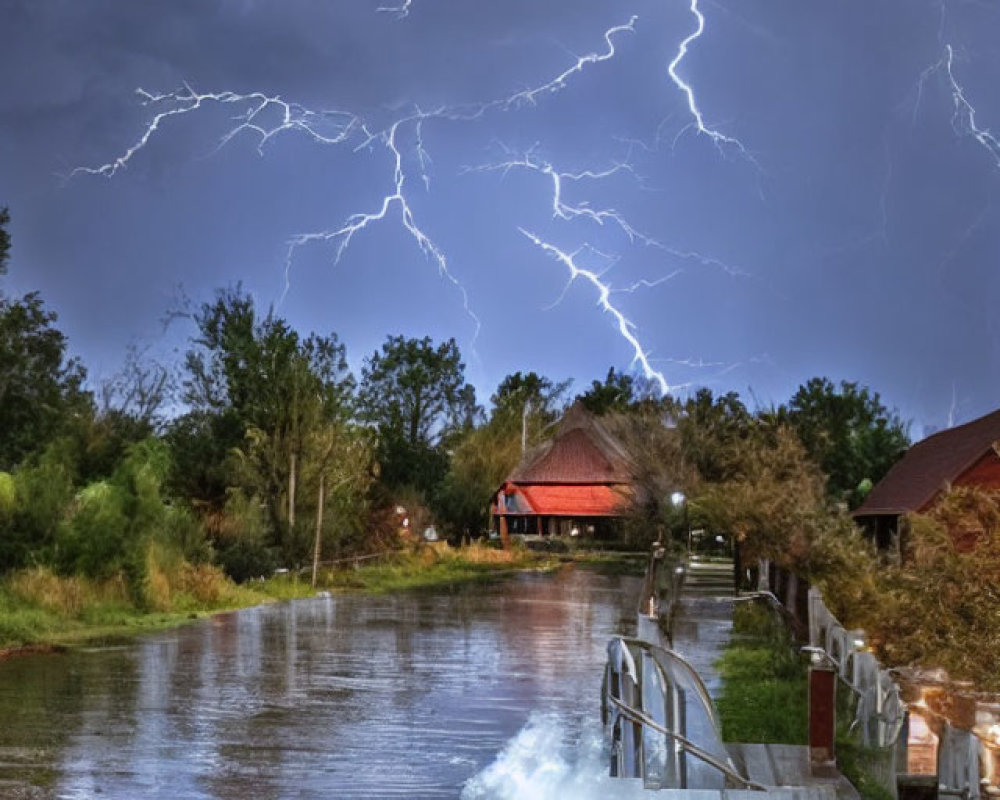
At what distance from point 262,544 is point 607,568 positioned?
18.5 m

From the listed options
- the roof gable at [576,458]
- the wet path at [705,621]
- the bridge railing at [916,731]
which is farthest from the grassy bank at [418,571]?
the bridge railing at [916,731]

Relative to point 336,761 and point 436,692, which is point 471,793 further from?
point 436,692

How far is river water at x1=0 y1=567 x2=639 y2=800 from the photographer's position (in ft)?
33.6

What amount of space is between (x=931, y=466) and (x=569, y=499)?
3377 centimetres

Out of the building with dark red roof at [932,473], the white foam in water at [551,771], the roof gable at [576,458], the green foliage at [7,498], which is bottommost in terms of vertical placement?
the white foam in water at [551,771]

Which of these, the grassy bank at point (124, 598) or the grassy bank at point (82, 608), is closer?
the grassy bank at point (82, 608)

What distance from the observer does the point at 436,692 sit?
1520 centimetres

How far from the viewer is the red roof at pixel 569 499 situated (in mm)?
66875

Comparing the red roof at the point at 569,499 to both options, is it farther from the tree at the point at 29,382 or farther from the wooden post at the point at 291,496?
the tree at the point at 29,382

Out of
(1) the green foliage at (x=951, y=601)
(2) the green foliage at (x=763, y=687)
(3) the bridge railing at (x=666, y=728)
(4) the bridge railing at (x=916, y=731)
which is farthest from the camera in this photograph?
(1) the green foliage at (x=951, y=601)

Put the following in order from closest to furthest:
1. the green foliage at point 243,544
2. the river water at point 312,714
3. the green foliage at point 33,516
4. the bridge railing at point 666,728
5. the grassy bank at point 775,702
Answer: the bridge railing at point 666,728 → the river water at point 312,714 → the grassy bank at point 775,702 → the green foliage at point 33,516 → the green foliage at point 243,544

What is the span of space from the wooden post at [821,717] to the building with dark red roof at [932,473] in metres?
18.6

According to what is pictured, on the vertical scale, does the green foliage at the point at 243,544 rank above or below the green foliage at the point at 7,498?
below

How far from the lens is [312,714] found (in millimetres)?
13414
